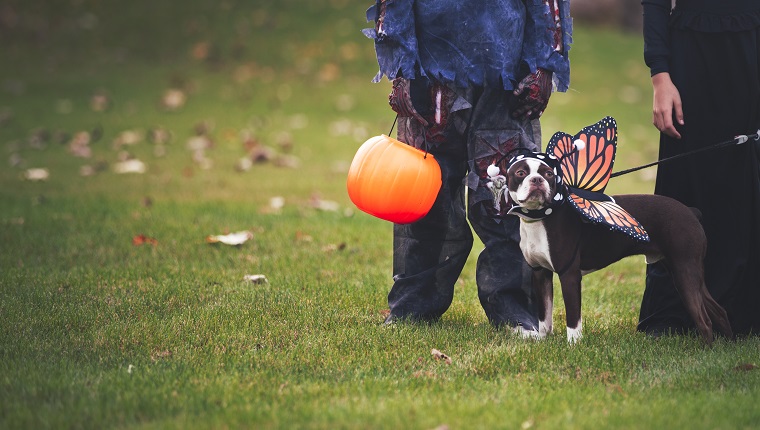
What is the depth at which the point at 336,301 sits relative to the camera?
4934 millimetres

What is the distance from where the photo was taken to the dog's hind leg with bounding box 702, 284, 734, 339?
13.6ft

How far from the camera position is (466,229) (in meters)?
4.61

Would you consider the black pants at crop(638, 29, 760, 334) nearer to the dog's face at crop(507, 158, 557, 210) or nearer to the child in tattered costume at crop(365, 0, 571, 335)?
the child in tattered costume at crop(365, 0, 571, 335)

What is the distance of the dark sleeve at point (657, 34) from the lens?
14.0 feet

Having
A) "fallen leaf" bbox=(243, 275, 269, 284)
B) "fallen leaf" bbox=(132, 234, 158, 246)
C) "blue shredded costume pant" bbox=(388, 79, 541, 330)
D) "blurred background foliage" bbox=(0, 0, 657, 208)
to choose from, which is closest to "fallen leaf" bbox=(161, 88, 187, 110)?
"blurred background foliage" bbox=(0, 0, 657, 208)

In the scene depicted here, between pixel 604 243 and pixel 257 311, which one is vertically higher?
pixel 604 243

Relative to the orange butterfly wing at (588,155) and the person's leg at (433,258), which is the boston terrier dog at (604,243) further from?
the person's leg at (433,258)

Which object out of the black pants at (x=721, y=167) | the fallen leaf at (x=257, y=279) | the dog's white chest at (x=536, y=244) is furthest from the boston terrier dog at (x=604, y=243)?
the fallen leaf at (x=257, y=279)

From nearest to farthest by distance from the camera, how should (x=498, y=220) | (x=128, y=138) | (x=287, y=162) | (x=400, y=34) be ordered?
(x=400, y=34) < (x=498, y=220) < (x=287, y=162) < (x=128, y=138)

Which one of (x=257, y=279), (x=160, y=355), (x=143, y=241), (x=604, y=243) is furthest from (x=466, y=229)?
(x=143, y=241)

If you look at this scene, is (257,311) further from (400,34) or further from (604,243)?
(604,243)

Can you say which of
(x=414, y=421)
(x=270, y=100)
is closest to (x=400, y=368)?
(x=414, y=421)

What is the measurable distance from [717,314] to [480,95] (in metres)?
1.47

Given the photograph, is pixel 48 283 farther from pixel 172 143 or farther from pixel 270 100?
pixel 270 100
